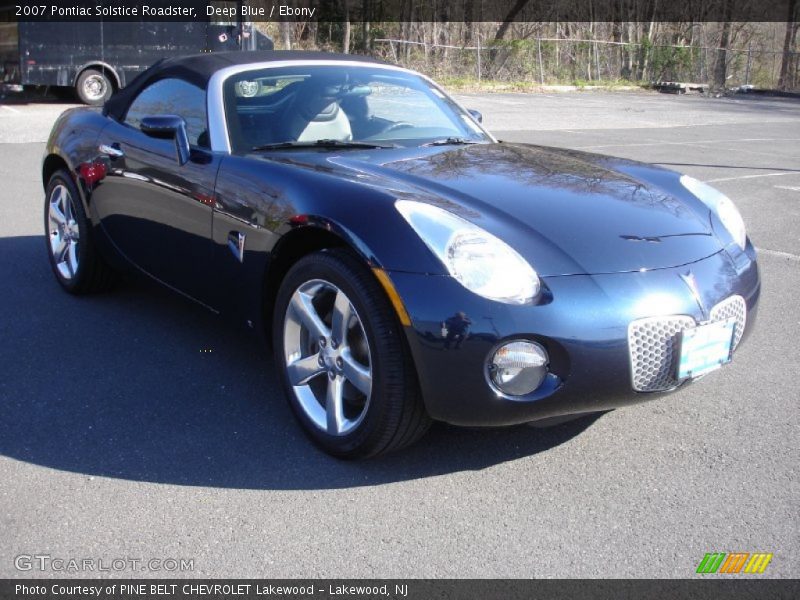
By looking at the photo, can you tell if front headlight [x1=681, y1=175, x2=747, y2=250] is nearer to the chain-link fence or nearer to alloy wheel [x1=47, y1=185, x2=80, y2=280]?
alloy wheel [x1=47, y1=185, x2=80, y2=280]

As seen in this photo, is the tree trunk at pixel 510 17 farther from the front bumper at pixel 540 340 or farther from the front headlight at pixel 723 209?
the front bumper at pixel 540 340

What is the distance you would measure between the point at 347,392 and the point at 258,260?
64 cm

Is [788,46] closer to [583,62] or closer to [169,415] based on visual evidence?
[583,62]

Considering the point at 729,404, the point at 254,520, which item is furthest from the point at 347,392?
the point at 729,404

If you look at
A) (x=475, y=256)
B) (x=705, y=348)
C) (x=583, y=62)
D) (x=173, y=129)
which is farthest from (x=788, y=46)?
(x=475, y=256)

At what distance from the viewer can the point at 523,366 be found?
2.81m

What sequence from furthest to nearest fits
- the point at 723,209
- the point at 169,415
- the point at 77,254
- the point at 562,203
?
the point at 77,254, the point at 723,209, the point at 169,415, the point at 562,203

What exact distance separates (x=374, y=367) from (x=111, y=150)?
7.71ft

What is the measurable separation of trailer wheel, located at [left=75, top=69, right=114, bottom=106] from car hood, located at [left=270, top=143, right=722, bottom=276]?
14870 millimetres

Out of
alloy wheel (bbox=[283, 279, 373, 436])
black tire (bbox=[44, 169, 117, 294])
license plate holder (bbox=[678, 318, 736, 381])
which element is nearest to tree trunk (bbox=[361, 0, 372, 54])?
black tire (bbox=[44, 169, 117, 294])

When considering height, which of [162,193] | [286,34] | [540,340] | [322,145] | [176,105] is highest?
[286,34]

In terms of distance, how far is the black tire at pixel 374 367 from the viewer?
2.89m

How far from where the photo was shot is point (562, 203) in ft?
11.0

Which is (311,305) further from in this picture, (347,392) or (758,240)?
(758,240)
